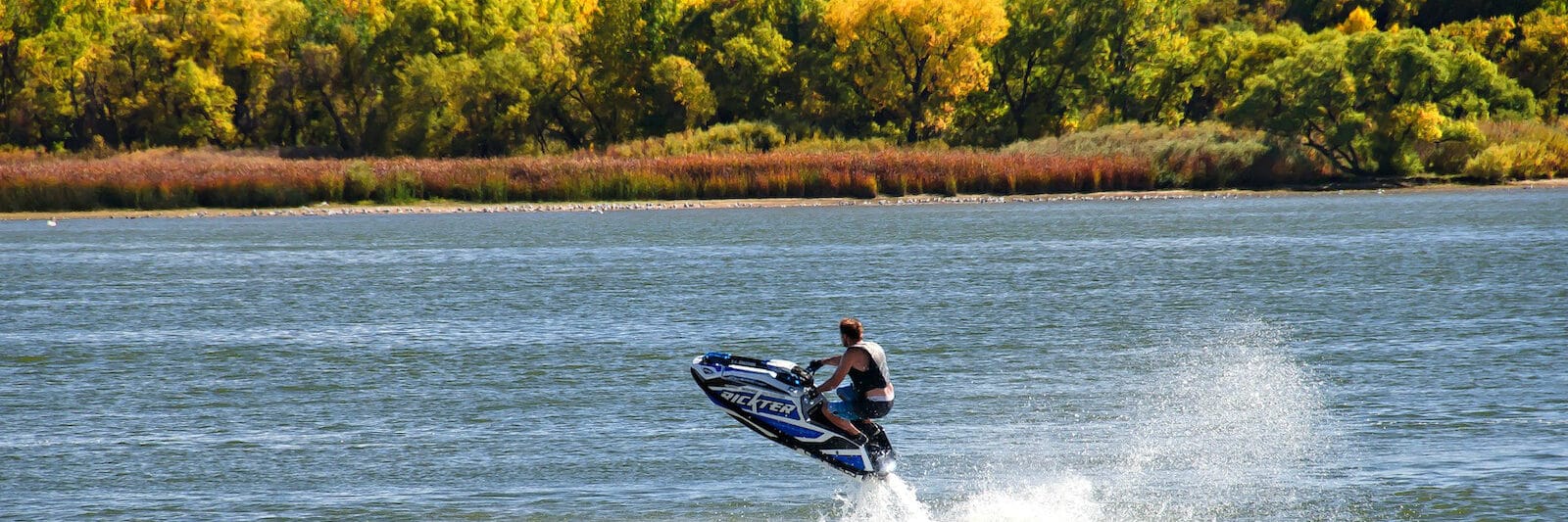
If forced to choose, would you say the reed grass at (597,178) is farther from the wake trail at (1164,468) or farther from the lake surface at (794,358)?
the wake trail at (1164,468)

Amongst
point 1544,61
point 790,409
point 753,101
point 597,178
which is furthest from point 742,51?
point 790,409

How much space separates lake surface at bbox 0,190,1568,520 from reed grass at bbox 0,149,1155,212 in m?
28.0

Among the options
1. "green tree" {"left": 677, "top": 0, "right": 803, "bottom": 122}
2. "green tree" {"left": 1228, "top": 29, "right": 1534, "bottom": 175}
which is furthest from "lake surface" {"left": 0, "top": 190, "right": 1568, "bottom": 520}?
"green tree" {"left": 677, "top": 0, "right": 803, "bottom": 122}

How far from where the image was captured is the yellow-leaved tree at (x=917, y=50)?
299 feet

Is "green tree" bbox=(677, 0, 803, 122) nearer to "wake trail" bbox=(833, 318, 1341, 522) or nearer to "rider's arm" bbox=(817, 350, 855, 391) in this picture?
"wake trail" bbox=(833, 318, 1341, 522)

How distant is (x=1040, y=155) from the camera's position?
86.2m

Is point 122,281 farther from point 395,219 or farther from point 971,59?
point 971,59

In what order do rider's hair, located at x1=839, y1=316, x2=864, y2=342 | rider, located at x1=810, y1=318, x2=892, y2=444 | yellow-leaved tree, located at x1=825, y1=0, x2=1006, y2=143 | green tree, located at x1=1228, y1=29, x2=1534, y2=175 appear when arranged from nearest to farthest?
rider's hair, located at x1=839, y1=316, x2=864, y2=342 → rider, located at x1=810, y1=318, x2=892, y2=444 → green tree, located at x1=1228, y1=29, x2=1534, y2=175 → yellow-leaved tree, located at x1=825, y1=0, x2=1006, y2=143

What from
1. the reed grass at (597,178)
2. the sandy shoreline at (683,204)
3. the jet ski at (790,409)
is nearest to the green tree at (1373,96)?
the sandy shoreline at (683,204)

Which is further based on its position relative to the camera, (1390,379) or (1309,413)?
(1390,379)

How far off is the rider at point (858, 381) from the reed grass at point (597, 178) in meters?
67.5

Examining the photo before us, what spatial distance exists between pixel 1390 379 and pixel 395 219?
59399 mm

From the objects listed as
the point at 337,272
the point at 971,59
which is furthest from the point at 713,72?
the point at 337,272

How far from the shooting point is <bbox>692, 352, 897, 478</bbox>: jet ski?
51.8 feet
